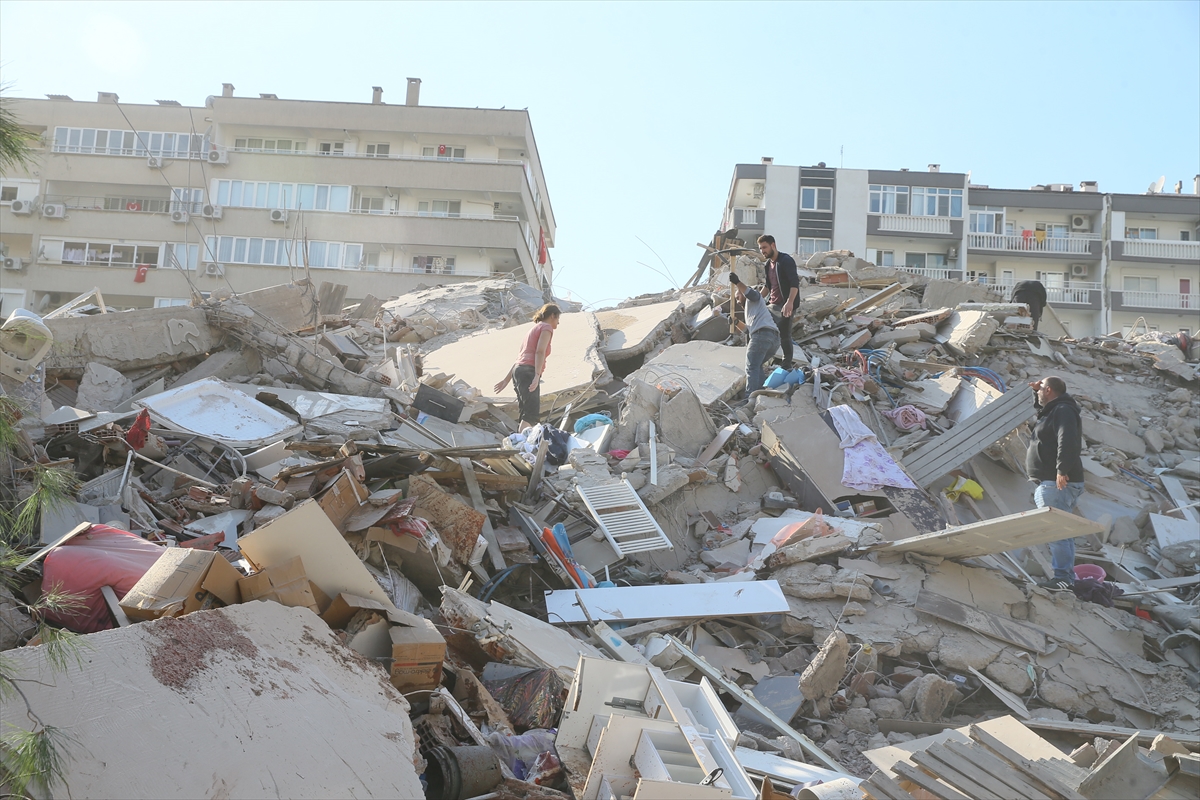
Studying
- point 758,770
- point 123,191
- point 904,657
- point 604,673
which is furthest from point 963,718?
point 123,191

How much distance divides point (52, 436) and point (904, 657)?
5.83 meters

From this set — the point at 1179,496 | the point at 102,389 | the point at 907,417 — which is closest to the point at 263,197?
the point at 102,389

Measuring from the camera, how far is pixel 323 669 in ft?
11.4

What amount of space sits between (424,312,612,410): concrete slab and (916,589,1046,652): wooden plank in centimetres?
421

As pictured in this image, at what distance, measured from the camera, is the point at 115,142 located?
3256cm

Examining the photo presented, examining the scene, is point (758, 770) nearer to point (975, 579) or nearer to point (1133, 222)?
point (975, 579)

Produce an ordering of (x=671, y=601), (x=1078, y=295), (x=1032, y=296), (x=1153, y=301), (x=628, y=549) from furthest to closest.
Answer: (x=1078, y=295) < (x=1153, y=301) < (x=1032, y=296) < (x=628, y=549) < (x=671, y=601)

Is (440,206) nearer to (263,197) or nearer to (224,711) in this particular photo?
(263,197)

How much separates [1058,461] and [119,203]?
34522 millimetres

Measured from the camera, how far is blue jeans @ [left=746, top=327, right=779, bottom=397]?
856 cm

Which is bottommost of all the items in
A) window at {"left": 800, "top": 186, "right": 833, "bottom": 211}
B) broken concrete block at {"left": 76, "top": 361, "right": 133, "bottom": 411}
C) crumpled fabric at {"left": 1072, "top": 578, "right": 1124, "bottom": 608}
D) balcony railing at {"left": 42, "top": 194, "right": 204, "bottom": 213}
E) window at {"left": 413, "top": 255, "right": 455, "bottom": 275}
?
crumpled fabric at {"left": 1072, "top": 578, "right": 1124, "bottom": 608}

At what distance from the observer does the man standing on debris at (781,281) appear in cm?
891

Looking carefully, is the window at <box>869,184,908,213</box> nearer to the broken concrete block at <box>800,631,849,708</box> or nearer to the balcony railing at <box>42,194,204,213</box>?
the balcony railing at <box>42,194,204,213</box>

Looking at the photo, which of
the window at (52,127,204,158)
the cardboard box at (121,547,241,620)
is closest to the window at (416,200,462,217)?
the window at (52,127,204,158)
